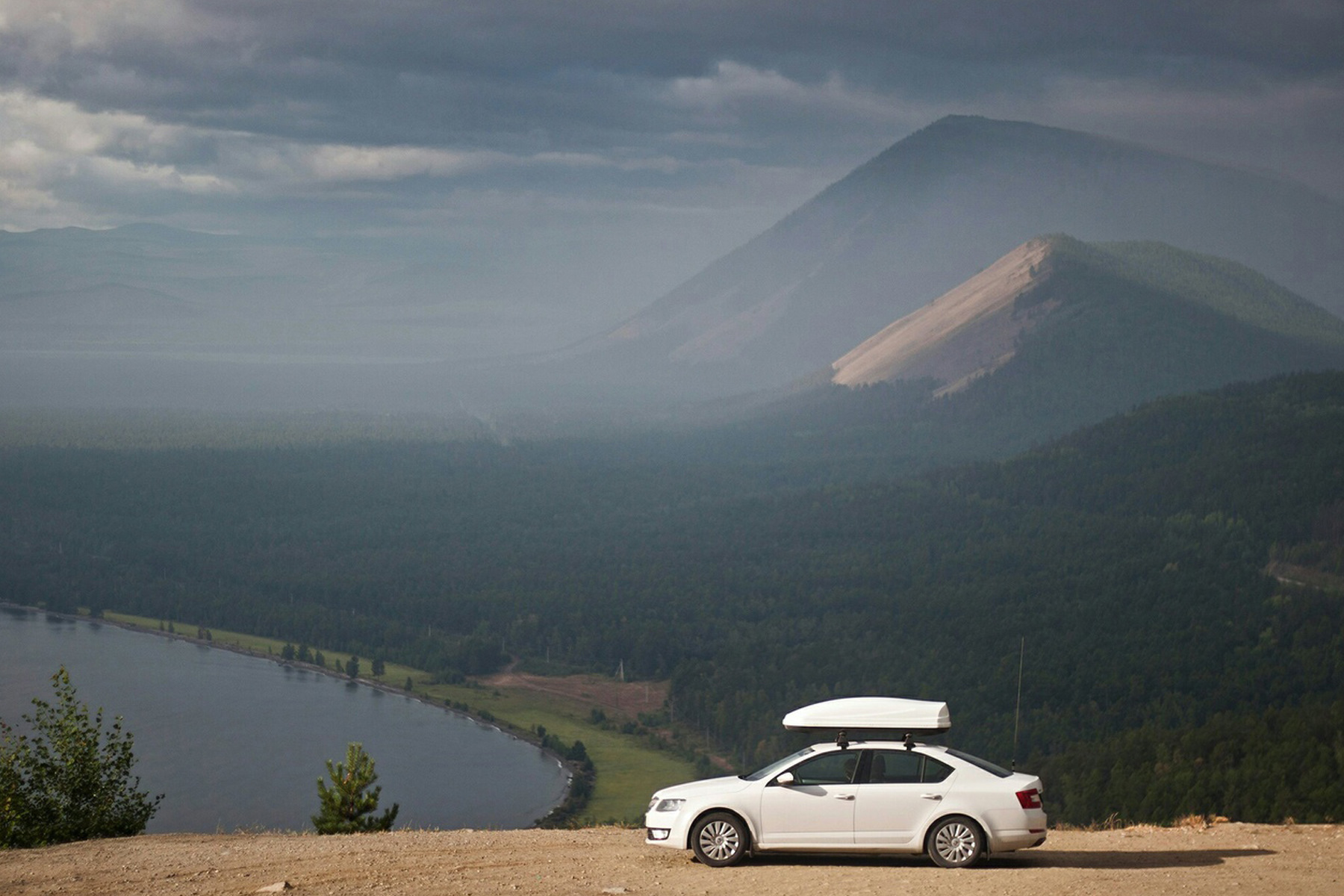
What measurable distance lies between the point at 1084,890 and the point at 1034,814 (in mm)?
1569

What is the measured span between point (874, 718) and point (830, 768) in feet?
3.88

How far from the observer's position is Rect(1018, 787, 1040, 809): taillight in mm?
22859

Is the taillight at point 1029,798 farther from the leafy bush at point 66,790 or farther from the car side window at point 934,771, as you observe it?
the leafy bush at point 66,790

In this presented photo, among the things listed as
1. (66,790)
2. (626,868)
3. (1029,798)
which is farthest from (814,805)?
(66,790)

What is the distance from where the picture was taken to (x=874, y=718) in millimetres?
23438

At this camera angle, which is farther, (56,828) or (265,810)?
(265,810)

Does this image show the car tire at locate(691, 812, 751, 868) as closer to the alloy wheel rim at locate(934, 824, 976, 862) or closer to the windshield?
the windshield

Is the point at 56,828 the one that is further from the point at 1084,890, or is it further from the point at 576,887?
the point at 1084,890

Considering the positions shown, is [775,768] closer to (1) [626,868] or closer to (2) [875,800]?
(2) [875,800]

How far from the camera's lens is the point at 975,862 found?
23234 mm

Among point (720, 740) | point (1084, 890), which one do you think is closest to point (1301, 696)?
point (720, 740)

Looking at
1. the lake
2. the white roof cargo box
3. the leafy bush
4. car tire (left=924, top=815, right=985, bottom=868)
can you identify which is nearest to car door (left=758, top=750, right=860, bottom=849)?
the white roof cargo box

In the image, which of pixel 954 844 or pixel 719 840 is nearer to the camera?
pixel 954 844

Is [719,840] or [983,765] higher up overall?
[983,765]
